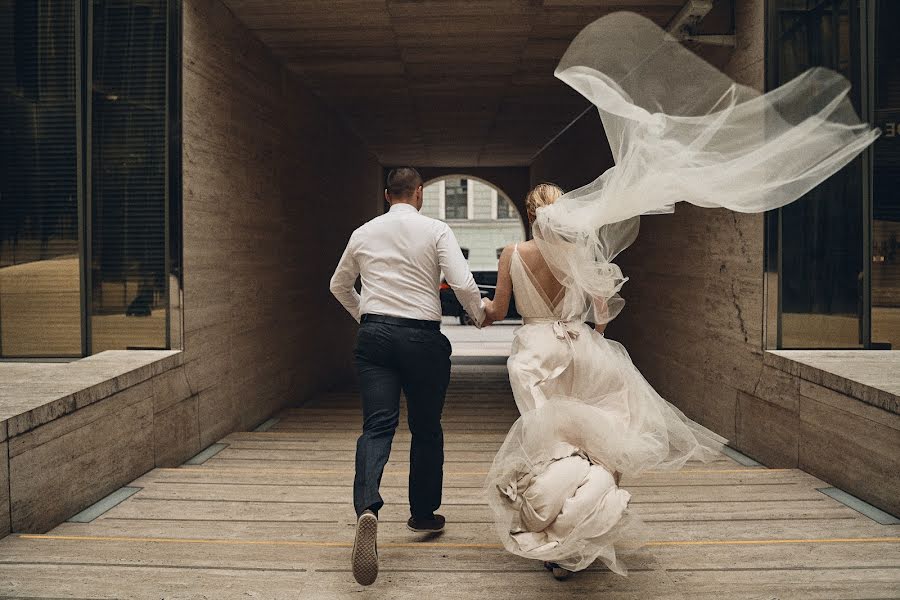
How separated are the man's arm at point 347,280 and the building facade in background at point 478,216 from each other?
96.2 feet

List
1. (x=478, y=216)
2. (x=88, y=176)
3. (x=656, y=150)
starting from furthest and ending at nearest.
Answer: (x=478, y=216) < (x=88, y=176) < (x=656, y=150)

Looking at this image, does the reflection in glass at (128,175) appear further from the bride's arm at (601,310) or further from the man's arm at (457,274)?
the bride's arm at (601,310)

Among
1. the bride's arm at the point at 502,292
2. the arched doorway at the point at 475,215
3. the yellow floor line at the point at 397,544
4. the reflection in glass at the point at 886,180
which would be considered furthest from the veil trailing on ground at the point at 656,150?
Result: the arched doorway at the point at 475,215

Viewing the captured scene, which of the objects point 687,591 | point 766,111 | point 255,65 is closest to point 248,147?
point 255,65

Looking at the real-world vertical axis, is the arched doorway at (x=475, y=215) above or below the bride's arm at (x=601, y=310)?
above

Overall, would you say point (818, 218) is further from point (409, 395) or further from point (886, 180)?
point (409, 395)

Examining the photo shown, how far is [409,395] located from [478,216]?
30171 millimetres

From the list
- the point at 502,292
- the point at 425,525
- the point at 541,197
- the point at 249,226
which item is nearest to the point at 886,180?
the point at 541,197

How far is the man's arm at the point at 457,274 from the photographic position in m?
3.39

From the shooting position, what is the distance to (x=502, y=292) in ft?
11.1

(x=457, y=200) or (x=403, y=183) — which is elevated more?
(x=457, y=200)

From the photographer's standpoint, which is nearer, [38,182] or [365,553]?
[365,553]

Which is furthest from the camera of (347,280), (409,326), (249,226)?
(249,226)

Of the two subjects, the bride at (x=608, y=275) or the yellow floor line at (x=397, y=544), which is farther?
the yellow floor line at (x=397, y=544)
